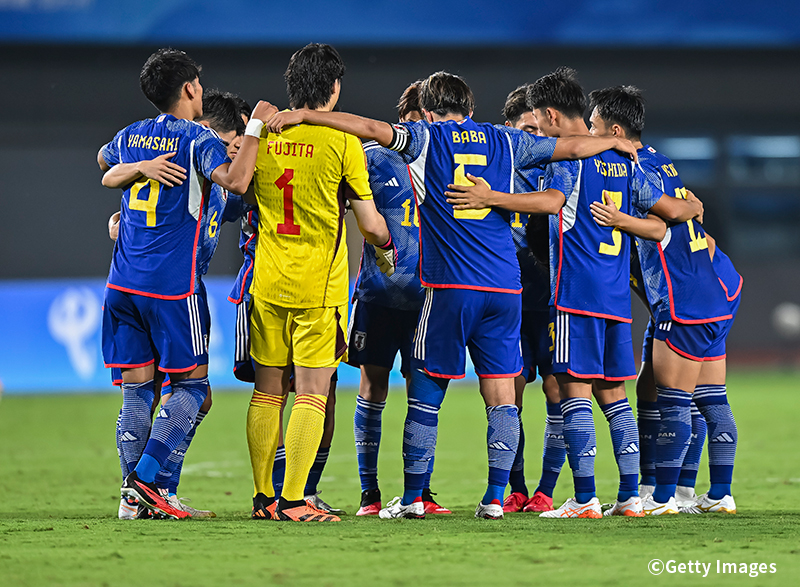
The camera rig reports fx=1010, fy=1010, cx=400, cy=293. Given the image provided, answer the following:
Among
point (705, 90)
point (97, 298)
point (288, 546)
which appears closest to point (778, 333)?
point (705, 90)

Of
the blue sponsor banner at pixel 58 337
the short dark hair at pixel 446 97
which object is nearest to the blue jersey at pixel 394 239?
the short dark hair at pixel 446 97

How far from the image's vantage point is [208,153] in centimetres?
489

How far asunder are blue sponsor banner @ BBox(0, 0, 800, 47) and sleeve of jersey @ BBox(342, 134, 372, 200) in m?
14.2

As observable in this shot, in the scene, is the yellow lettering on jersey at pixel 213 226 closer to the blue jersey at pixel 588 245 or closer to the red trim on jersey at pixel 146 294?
the red trim on jersey at pixel 146 294

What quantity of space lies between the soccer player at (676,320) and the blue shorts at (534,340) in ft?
1.95

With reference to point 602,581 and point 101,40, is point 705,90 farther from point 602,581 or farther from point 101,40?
point 602,581

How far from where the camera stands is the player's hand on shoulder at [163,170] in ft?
16.1

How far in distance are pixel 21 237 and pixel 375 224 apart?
18024mm

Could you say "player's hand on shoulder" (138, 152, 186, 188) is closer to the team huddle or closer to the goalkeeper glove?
the team huddle

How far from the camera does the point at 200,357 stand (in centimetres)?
512

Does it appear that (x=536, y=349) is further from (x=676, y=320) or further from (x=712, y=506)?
(x=712, y=506)

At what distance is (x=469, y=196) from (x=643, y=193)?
106cm

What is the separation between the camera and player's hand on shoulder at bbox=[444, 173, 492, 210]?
4848 millimetres

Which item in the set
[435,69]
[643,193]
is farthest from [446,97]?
[435,69]
